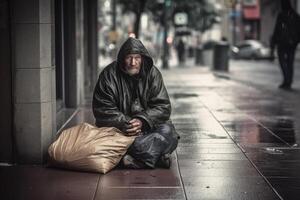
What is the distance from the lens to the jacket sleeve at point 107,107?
7.16 metres

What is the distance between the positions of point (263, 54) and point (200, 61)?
11078mm

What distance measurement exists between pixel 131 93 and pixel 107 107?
0.34 metres

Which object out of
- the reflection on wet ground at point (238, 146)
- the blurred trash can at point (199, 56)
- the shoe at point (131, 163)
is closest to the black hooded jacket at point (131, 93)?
the shoe at point (131, 163)

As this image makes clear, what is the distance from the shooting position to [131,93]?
7.42m

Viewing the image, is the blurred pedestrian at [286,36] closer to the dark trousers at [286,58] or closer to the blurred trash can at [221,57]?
the dark trousers at [286,58]

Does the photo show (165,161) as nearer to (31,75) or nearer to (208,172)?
(208,172)

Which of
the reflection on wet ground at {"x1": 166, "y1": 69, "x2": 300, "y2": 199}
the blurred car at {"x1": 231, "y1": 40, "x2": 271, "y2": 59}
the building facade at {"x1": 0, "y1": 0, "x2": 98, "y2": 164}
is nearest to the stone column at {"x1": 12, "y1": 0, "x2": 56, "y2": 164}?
the building facade at {"x1": 0, "y1": 0, "x2": 98, "y2": 164}

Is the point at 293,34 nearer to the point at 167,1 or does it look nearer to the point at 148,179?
the point at 148,179

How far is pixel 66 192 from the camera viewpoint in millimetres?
6086

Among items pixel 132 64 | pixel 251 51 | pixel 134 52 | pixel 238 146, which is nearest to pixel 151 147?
pixel 132 64

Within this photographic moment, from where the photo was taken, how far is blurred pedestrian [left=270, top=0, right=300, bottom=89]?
53.8 ft

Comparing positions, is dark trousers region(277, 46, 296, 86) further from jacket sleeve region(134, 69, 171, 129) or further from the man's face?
the man's face

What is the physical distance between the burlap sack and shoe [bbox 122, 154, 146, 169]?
0.28ft

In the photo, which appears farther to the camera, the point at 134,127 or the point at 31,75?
the point at 31,75
